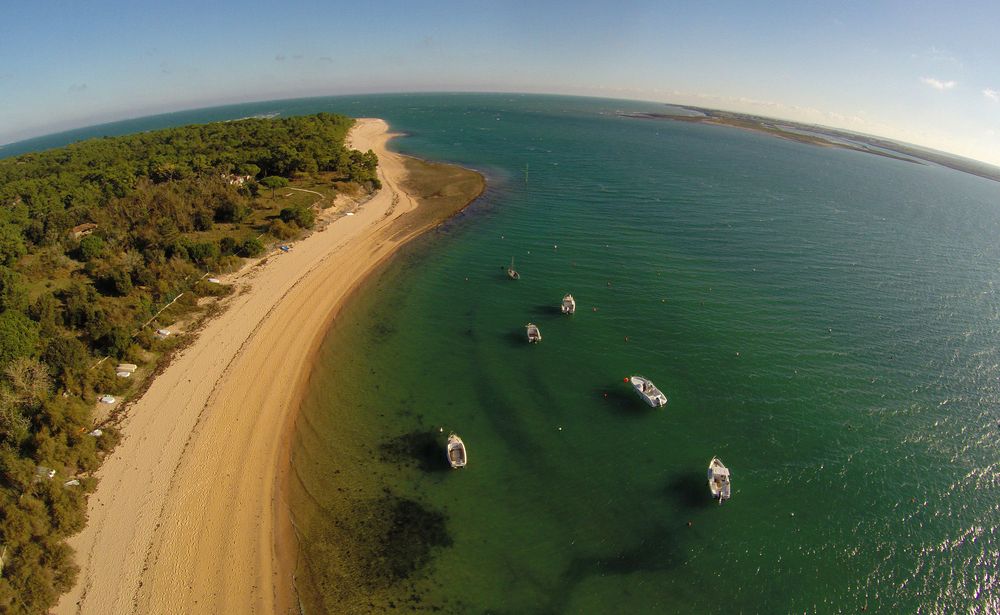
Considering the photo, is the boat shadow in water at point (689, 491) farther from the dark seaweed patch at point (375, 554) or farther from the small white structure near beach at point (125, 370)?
the small white structure near beach at point (125, 370)

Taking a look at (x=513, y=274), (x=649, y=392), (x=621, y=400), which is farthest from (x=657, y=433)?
(x=513, y=274)

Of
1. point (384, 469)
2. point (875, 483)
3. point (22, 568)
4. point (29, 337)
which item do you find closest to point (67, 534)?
point (22, 568)

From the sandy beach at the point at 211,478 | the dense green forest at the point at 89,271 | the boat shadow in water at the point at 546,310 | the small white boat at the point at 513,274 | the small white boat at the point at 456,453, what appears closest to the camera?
Result: the sandy beach at the point at 211,478

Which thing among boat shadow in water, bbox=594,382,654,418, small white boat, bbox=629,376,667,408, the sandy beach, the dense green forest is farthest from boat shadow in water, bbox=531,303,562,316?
the dense green forest

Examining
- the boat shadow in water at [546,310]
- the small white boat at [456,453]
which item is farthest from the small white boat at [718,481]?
the boat shadow in water at [546,310]

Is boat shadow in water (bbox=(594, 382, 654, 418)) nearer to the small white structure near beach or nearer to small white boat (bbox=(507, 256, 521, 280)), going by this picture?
small white boat (bbox=(507, 256, 521, 280))

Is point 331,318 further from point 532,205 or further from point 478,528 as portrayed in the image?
point 532,205
